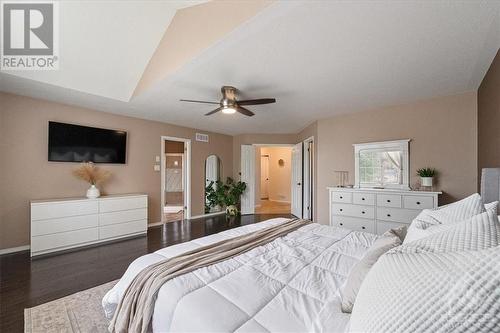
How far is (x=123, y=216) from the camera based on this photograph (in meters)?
3.75

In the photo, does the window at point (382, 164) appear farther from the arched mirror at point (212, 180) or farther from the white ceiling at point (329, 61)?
the arched mirror at point (212, 180)

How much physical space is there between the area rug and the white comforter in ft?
1.18

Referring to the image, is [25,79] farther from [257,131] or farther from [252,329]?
[257,131]

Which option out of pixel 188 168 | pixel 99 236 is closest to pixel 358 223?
pixel 188 168

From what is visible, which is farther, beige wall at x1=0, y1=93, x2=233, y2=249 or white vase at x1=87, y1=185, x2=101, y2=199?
white vase at x1=87, y1=185, x2=101, y2=199

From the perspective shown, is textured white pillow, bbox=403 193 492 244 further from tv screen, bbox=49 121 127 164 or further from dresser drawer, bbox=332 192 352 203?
tv screen, bbox=49 121 127 164

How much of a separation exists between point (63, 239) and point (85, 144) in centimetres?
163

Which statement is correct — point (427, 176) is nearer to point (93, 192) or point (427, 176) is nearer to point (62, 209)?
point (93, 192)

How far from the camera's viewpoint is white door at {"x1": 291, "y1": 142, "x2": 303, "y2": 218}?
5.46 m

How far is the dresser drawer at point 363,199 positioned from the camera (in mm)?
3426

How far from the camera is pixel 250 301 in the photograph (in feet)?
3.43

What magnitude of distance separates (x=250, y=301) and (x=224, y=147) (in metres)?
5.40

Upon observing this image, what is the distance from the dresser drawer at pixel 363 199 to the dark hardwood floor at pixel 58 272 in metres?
2.99

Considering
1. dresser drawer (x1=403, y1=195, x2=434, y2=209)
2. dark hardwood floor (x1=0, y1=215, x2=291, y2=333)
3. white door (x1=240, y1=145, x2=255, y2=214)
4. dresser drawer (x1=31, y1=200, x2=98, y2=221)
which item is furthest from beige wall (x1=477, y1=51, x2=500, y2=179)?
dresser drawer (x1=31, y1=200, x2=98, y2=221)
